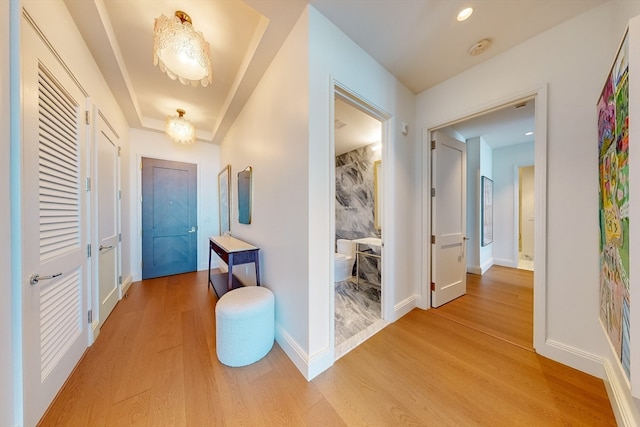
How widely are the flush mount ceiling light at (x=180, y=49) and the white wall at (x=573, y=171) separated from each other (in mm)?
2660

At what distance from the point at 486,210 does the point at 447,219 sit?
2.20 m

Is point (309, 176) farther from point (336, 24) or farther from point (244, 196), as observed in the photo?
point (244, 196)

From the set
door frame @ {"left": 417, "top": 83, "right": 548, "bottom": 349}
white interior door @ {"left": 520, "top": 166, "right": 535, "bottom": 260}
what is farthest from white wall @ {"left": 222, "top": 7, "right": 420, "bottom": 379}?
white interior door @ {"left": 520, "top": 166, "right": 535, "bottom": 260}

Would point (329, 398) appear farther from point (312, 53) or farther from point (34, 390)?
point (312, 53)

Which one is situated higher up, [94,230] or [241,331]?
[94,230]

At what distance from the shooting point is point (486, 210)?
158 inches

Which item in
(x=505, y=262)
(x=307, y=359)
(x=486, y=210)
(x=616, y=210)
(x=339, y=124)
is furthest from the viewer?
(x=505, y=262)

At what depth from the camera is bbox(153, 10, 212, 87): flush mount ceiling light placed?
142 cm

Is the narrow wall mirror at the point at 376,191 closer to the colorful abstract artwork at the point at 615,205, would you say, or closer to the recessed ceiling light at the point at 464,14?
the recessed ceiling light at the point at 464,14

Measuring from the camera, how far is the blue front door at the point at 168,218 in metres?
3.53

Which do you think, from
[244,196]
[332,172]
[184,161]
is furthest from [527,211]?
[184,161]

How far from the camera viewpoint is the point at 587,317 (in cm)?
148

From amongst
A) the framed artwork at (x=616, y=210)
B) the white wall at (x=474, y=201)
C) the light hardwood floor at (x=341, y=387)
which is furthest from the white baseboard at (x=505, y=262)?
the framed artwork at (x=616, y=210)

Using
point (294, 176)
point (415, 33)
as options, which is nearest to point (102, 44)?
point (294, 176)
